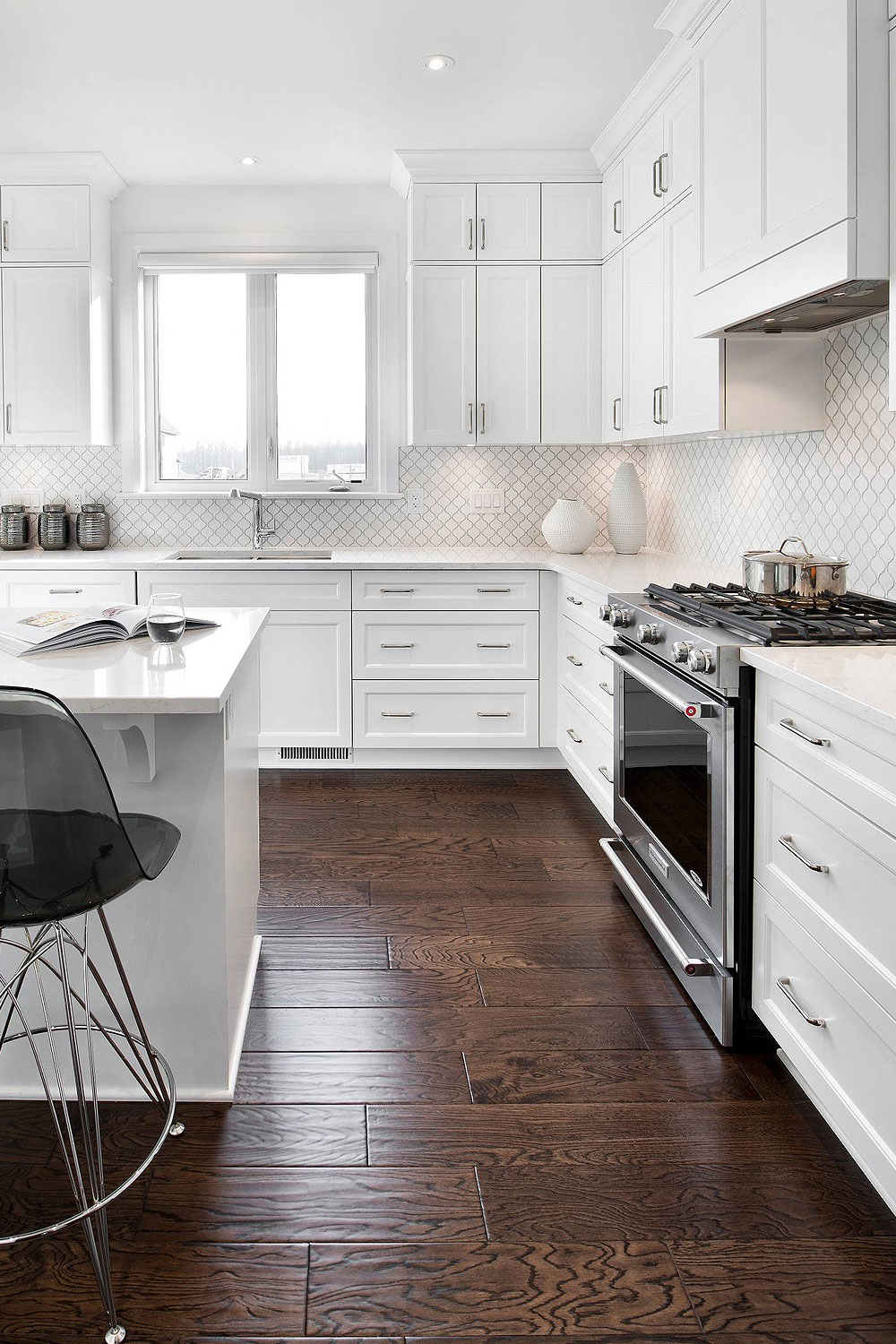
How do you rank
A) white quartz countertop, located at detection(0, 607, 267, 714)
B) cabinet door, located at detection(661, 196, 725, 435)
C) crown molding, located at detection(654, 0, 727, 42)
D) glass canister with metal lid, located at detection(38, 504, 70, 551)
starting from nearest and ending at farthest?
1. white quartz countertop, located at detection(0, 607, 267, 714)
2. crown molding, located at detection(654, 0, 727, 42)
3. cabinet door, located at detection(661, 196, 725, 435)
4. glass canister with metal lid, located at detection(38, 504, 70, 551)

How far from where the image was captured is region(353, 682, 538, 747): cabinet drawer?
4.50 m

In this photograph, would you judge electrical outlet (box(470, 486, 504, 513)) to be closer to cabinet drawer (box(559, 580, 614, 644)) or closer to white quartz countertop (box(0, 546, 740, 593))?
white quartz countertop (box(0, 546, 740, 593))

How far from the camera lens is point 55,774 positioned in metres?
1.54

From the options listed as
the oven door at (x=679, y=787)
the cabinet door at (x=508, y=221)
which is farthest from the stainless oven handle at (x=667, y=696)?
the cabinet door at (x=508, y=221)

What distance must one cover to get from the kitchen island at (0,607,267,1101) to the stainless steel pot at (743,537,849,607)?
1384mm

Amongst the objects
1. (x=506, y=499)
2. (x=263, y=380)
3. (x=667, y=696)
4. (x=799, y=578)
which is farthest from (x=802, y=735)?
(x=263, y=380)

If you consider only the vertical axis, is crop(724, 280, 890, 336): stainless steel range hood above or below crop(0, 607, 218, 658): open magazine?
above

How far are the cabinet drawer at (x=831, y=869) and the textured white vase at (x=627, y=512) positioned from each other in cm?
259

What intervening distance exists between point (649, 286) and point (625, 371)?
18.1 inches

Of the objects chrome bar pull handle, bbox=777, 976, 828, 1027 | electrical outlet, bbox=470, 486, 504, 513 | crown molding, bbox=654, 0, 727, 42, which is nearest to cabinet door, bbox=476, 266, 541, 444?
electrical outlet, bbox=470, 486, 504, 513

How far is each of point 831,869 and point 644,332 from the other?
267 centimetres

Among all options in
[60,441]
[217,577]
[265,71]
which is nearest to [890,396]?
[265,71]

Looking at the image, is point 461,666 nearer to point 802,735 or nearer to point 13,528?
point 13,528

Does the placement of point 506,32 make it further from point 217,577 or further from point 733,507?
point 217,577
